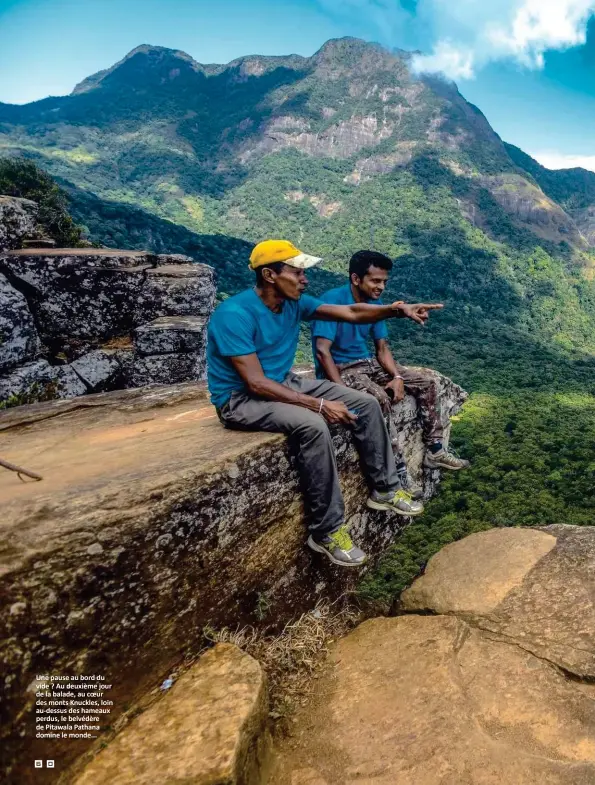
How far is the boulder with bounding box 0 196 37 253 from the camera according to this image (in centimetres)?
855

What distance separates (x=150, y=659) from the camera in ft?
9.39

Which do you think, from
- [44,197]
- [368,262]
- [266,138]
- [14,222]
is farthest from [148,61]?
[368,262]

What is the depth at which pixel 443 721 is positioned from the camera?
2.86 meters

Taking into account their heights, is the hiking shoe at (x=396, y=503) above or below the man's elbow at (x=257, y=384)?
below

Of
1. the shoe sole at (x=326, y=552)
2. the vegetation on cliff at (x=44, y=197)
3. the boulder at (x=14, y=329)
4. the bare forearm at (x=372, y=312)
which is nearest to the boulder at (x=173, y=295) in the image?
the boulder at (x=14, y=329)

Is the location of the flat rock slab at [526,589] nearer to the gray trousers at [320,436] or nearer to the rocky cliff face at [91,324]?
the gray trousers at [320,436]

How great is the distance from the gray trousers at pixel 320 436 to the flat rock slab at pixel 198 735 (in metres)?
1.17

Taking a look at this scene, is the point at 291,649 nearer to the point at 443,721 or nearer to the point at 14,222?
the point at 443,721

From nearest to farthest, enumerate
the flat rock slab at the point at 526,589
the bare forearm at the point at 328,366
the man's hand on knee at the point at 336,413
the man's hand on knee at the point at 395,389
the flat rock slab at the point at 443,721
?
the flat rock slab at the point at 443,721, the flat rock slab at the point at 526,589, the man's hand on knee at the point at 336,413, the bare forearm at the point at 328,366, the man's hand on knee at the point at 395,389

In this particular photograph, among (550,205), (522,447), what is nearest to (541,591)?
(522,447)

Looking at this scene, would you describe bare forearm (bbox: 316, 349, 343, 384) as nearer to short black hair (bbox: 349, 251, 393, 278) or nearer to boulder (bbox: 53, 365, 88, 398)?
short black hair (bbox: 349, 251, 393, 278)

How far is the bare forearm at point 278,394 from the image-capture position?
384 cm

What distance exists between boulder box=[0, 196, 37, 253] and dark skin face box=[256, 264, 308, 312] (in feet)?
21.7

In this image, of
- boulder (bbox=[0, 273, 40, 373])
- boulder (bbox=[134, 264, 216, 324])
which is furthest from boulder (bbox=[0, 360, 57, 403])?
boulder (bbox=[134, 264, 216, 324])
